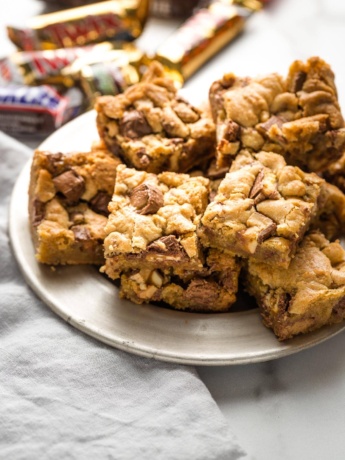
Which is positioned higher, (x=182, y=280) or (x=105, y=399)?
(x=182, y=280)

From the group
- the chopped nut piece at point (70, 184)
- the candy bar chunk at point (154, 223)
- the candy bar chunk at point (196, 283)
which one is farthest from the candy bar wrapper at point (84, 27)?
the candy bar chunk at point (196, 283)

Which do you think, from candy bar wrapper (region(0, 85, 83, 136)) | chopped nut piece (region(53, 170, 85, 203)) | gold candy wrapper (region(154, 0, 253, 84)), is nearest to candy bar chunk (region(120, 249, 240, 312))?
chopped nut piece (region(53, 170, 85, 203))

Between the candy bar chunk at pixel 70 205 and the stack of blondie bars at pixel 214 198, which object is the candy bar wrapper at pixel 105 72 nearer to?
the stack of blondie bars at pixel 214 198

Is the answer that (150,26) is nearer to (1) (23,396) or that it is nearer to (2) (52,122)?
(2) (52,122)

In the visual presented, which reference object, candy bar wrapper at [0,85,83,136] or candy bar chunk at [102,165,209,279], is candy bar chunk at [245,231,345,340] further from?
candy bar wrapper at [0,85,83,136]

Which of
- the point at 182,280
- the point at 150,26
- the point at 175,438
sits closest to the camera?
the point at 175,438

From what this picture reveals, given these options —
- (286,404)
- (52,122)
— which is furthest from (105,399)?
(52,122)
